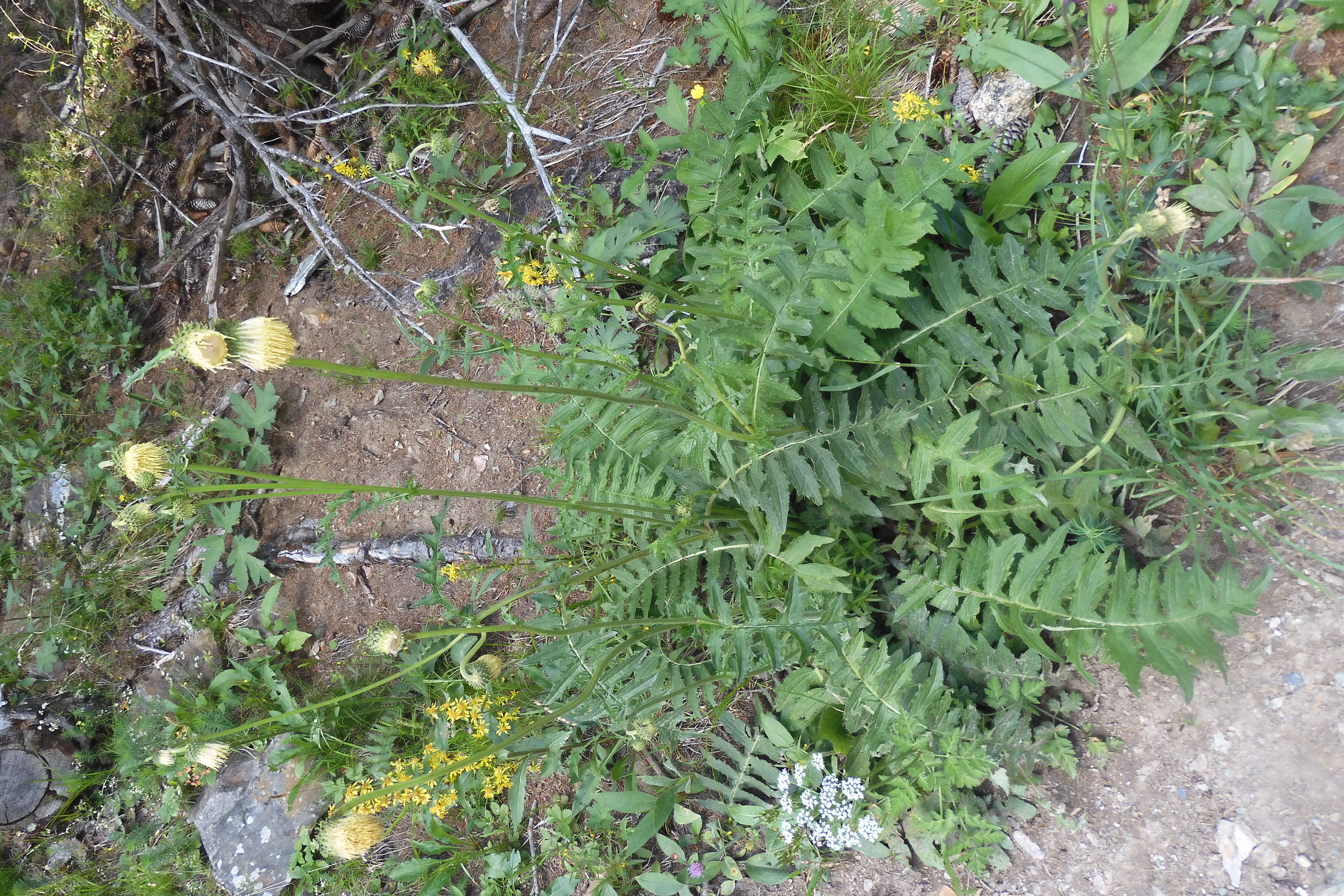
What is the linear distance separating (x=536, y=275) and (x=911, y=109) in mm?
1417

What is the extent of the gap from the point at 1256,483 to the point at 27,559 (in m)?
5.96

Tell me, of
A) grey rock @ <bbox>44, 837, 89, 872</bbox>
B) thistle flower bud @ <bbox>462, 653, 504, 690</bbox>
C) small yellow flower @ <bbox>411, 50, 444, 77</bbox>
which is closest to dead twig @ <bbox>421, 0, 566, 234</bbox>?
small yellow flower @ <bbox>411, 50, 444, 77</bbox>

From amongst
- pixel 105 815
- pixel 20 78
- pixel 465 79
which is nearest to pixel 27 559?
pixel 105 815

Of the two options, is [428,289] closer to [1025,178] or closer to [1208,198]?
[1025,178]

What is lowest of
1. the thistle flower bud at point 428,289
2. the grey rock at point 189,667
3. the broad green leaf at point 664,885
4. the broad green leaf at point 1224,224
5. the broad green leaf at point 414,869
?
the grey rock at point 189,667

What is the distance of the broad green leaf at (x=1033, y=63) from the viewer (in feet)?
7.08

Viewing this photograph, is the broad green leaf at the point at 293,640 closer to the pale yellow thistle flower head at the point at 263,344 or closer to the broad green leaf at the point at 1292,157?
the pale yellow thistle flower head at the point at 263,344

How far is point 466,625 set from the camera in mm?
2014

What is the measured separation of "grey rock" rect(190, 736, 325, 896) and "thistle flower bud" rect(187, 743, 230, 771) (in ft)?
4.06


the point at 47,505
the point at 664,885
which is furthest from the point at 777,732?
the point at 47,505

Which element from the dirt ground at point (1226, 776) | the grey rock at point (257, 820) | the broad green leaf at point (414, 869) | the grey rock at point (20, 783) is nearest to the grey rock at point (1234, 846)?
the dirt ground at point (1226, 776)

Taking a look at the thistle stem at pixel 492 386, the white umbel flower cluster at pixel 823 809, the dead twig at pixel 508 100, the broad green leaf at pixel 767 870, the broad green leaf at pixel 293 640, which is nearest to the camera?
the thistle stem at pixel 492 386

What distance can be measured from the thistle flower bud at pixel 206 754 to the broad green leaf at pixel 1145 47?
10.4 ft

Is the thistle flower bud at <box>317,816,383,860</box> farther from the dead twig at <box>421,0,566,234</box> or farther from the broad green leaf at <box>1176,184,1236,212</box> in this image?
the broad green leaf at <box>1176,184,1236,212</box>
